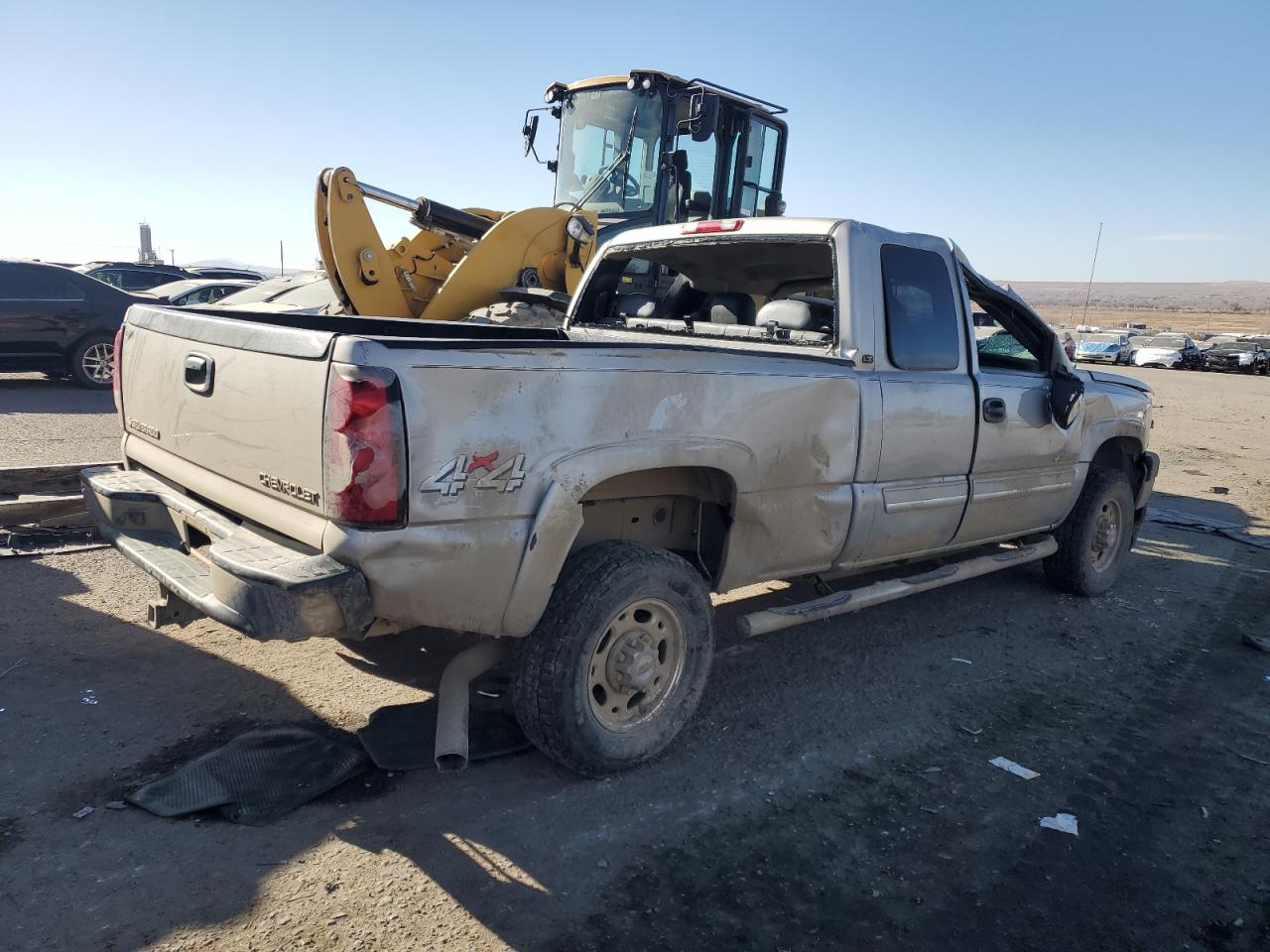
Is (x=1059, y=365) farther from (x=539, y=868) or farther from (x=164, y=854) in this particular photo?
(x=164, y=854)

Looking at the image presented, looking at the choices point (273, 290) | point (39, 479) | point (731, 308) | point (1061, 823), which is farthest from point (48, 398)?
point (1061, 823)

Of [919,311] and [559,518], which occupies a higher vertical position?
[919,311]

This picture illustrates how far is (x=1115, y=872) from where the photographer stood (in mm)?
3029

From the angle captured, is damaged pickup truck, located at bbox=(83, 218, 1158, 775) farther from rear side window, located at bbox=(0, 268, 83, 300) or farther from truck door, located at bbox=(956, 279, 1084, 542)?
rear side window, located at bbox=(0, 268, 83, 300)

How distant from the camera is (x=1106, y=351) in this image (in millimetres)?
38188

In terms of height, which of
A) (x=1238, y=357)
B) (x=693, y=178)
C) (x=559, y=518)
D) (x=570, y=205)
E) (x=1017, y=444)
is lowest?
(x=559, y=518)

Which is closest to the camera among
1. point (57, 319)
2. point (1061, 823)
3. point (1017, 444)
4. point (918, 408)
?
point (1061, 823)

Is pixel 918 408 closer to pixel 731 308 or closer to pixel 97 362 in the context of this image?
pixel 731 308

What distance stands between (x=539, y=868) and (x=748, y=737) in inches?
49.2

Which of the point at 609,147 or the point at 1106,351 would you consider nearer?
the point at 609,147

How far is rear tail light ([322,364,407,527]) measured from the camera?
2.65 metres

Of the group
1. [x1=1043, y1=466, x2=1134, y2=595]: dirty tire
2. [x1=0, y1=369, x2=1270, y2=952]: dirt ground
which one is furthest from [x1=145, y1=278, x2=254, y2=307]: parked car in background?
[x1=1043, y1=466, x2=1134, y2=595]: dirty tire

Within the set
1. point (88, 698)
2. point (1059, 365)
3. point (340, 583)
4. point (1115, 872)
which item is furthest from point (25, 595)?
point (1059, 365)

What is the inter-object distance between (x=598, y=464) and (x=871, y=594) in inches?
72.7
